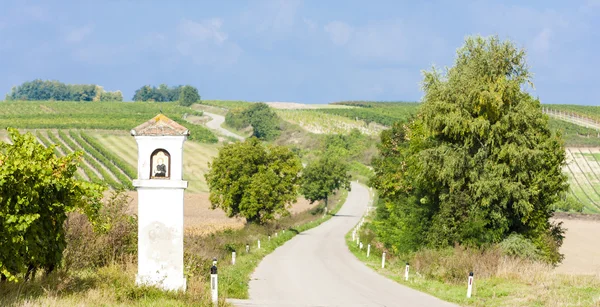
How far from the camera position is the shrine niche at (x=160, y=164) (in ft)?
61.6

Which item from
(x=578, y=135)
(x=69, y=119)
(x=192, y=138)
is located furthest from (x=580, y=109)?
(x=69, y=119)

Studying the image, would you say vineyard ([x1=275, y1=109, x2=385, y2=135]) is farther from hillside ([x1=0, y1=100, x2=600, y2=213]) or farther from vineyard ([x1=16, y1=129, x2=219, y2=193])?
vineyard ([x1=16, y1=129, x2=219, y2=193])

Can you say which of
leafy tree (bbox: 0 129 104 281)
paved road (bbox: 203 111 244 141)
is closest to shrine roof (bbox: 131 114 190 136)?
leafy tree (bbox: 0 129 104 281)

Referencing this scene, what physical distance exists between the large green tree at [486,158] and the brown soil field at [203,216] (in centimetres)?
2298

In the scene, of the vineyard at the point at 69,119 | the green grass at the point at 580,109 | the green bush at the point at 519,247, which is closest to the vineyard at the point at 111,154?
the vineyard at the point at 69,119

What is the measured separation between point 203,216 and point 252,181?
1826 centimetres

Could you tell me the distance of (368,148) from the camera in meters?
145

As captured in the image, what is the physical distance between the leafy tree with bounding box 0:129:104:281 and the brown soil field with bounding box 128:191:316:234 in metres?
40.8

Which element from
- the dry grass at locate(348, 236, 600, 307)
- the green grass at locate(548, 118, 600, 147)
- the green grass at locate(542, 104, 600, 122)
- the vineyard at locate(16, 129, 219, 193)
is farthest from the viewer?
the green grass at locate(542, 104, 600, 122)

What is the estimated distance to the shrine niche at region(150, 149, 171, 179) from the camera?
18.8 m

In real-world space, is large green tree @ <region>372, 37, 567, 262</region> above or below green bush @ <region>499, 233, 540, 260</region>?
above

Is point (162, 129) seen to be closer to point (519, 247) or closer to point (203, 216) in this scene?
point (519, 247)

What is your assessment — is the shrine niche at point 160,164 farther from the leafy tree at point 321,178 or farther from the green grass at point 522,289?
the leafy tree at point 321,178

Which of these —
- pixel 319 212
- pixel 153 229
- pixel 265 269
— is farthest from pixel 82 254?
pixel 319 212
